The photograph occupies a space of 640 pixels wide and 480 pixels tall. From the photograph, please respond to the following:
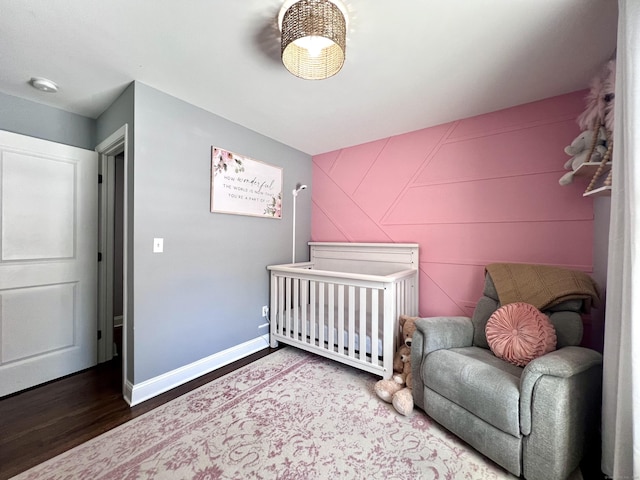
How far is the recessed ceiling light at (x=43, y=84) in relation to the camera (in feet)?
5.55

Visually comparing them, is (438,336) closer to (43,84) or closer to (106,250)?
(106,250)

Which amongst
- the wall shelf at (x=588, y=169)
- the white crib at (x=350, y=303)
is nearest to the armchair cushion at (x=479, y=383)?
the white crib at (x=350, y=303)

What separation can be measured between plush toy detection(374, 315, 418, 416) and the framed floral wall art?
1.68 m

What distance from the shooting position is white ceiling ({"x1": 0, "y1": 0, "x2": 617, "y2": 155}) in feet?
3.89

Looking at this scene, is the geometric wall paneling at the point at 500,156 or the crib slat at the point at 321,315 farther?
the crib slat at the point at 321,315

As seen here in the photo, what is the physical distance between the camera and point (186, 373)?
6.61ft

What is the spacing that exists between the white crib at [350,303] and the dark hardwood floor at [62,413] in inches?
28.9

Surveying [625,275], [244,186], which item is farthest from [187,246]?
[625,275]

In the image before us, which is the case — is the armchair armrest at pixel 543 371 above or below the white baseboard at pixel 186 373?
above

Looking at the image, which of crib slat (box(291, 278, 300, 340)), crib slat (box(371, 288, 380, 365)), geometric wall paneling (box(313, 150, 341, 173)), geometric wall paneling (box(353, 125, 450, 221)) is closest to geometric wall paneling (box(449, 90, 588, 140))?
geometric wall paneling (box(353, 125, 450, 221))

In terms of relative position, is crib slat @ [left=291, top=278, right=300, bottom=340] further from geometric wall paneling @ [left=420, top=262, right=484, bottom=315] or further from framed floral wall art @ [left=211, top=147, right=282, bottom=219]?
geometric wall paneling @ [left=420, top=262, right=484, bottom=315]

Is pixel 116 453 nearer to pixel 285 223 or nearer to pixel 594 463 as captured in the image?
pixel 285 223

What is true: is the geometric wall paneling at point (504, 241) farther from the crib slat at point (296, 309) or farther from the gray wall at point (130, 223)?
the gray wall at point (130, 223)

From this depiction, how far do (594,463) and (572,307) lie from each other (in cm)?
79
